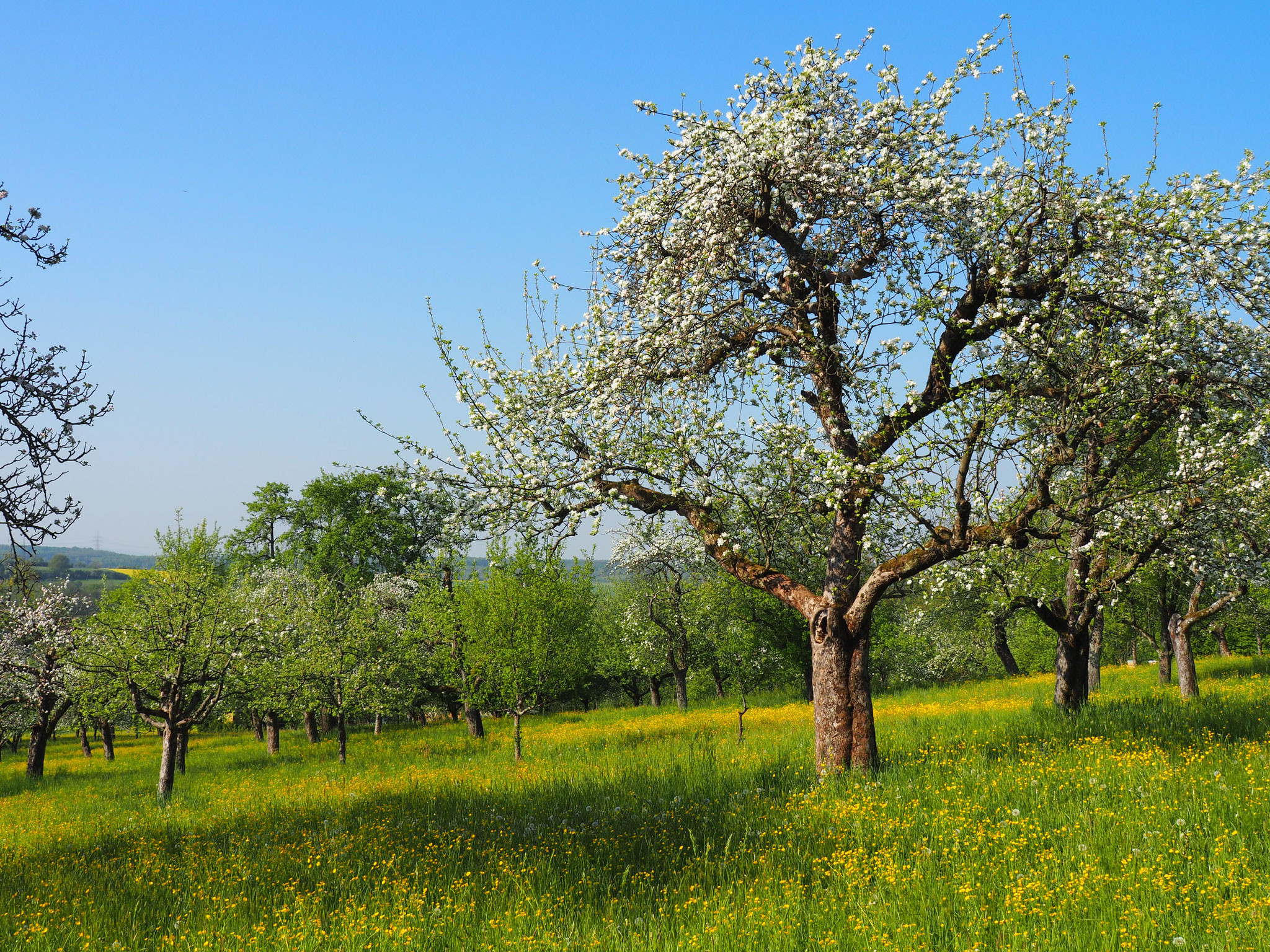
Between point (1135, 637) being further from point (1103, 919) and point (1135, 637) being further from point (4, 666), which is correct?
point (4, 666)

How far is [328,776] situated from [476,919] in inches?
729

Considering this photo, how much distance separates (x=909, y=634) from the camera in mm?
40375

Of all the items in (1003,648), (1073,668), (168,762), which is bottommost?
(168,762)

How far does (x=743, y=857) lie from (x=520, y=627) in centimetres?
1801

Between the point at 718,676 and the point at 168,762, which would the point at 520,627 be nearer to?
the point at 168,762

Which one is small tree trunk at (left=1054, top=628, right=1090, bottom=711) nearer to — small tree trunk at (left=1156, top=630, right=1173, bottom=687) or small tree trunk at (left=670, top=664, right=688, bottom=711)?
small tree trunk at (left=1156, top=630, right=1173, bottom=687)

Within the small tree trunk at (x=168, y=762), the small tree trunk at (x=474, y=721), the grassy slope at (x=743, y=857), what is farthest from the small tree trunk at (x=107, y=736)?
the grassy slope at (x=743, y=857)

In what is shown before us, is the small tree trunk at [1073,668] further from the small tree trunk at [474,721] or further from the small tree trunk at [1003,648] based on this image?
the small tree trunk at [1003,648]

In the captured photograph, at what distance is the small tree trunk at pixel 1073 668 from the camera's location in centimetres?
1714

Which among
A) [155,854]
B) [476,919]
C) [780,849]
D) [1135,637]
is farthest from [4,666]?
[1135,637]

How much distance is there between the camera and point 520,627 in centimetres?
2577

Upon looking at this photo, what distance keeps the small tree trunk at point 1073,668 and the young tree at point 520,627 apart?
14685 mm

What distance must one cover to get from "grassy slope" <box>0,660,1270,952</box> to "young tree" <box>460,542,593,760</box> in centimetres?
865

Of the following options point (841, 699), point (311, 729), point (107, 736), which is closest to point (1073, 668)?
point (841, 699)
